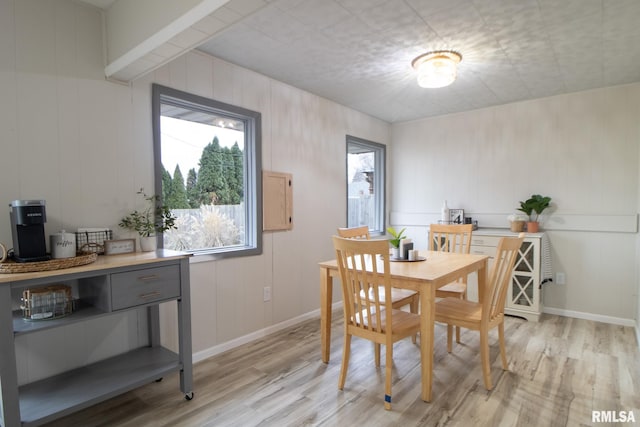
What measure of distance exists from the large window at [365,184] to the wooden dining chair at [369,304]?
82.0 inches

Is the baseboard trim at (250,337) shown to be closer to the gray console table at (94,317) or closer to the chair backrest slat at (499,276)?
the gray console table at (94,317)

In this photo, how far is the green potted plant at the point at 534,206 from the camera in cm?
366

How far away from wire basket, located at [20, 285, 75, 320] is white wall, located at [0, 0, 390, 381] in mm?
308

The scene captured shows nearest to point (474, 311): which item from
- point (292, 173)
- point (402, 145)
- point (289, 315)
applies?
point (289, 315)

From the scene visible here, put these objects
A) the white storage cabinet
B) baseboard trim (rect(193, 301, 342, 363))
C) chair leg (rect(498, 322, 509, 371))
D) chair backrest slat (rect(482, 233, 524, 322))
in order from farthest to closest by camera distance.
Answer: the white storage cabinet, baseboard trim (rect(193, 301, 342, 363)), chair leg (rect(498, 322, 509, 371)), chair backrest slat (rect(482, 233, 524, 322))

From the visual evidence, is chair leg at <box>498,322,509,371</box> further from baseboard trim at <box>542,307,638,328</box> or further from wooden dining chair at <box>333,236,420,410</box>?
baseboard trim at <box>542,307,638,328</box>

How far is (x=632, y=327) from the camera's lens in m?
3.28

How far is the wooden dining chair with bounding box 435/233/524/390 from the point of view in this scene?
2125mm

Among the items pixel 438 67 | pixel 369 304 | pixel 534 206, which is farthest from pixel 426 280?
pixel 534 206

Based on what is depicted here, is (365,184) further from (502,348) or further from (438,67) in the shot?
(502,348)

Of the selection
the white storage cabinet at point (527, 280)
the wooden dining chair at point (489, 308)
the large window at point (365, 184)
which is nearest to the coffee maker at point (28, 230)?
the wooden dining chair at point (489, 308)

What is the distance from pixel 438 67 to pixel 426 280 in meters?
1.61

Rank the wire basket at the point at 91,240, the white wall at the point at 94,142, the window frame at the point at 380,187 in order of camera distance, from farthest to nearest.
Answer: the window frame at the point at 380,187, the wire basket at the point at 91,240, the white wall at the point at 94,142

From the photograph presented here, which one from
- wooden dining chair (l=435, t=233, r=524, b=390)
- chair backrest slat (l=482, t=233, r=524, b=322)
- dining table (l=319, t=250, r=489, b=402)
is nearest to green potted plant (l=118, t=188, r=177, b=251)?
dining table (l=319, t=250, r=489, b=402)
